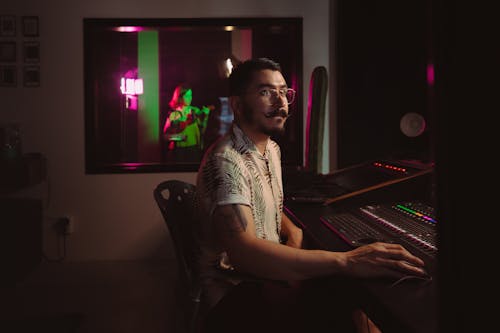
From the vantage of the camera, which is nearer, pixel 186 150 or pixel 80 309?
pixel 80 309

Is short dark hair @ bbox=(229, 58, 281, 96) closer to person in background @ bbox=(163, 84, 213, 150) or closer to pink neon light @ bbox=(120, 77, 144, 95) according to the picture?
person in background @ bbox=(163, 84, 213, 150)

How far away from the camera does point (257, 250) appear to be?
1118 mm

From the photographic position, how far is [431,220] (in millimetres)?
1380

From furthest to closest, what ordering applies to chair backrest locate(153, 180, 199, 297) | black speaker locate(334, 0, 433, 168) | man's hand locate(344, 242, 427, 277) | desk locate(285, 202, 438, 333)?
black speaker locate(334, 0, 433, 168)
chair backrest locate(153, 180, 199, 297)
man's hand locate(344, 242, 427, 277)
desk locate(285, 202, 438, 333)

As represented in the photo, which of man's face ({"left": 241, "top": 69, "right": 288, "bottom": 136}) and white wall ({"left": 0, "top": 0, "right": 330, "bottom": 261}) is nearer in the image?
man's face ({"left": 241, "top": 69, "right": 288, "bottom": 136})

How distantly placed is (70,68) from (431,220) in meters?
3.09

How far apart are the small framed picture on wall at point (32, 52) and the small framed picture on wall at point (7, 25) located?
0.15 m

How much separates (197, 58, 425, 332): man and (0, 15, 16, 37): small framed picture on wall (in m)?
2.82

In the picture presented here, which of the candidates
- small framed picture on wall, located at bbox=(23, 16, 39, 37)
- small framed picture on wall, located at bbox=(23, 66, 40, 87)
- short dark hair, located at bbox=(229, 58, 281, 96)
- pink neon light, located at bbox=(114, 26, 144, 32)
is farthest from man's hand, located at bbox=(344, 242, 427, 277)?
small framed picture on wall, located at bbox=(23, 16, 39, 37)

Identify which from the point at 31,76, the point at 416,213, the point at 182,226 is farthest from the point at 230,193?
the point at 31,76

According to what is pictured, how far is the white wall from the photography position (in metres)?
3.54

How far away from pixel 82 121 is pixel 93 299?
1.44 metres

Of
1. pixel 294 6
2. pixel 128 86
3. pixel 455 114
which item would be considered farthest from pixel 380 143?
pixel 455 114

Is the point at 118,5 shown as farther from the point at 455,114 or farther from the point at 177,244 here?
the point at 455,114
